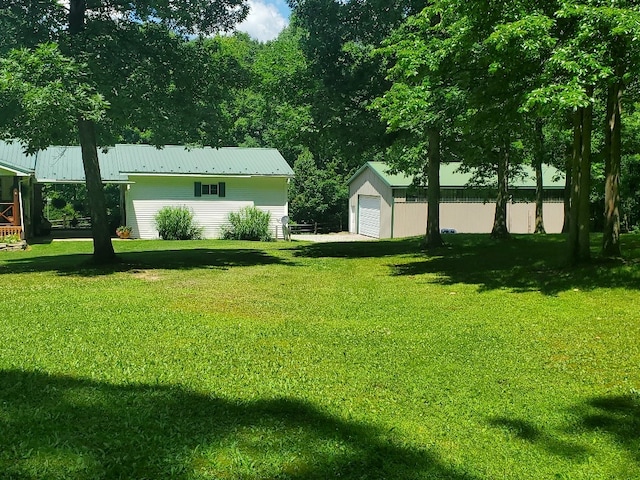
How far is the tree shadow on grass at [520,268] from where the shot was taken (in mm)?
10344

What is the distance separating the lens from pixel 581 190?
11.1 m

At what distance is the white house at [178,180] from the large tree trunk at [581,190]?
18.7m

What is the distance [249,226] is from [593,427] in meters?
25.0

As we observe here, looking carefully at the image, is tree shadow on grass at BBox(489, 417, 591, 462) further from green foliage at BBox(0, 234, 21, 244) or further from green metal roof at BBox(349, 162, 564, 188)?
green metal roof at BBox(349, 162, 564, 188)

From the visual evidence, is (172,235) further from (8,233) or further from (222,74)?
(222,74)

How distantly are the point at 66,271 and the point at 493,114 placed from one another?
9.65m

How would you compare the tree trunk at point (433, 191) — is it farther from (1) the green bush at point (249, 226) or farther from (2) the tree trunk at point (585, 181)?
(1) the green bush at point (249, 226)

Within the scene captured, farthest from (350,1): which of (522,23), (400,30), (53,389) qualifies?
(53,389)

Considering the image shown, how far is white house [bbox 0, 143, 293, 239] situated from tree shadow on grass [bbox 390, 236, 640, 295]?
13466 millimetres

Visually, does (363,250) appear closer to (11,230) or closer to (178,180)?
(178,180)

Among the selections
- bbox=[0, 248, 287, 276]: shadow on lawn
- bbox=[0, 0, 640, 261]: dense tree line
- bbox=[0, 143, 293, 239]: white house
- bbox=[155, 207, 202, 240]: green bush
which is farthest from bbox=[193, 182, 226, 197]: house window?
bbox=[0, 248, 287, 276]: shadow on lawn

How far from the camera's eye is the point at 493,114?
11.6 meters

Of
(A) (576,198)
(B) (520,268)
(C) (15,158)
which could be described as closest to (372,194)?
(C) (15,158)

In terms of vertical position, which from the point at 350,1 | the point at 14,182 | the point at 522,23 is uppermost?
the point at 350,1
